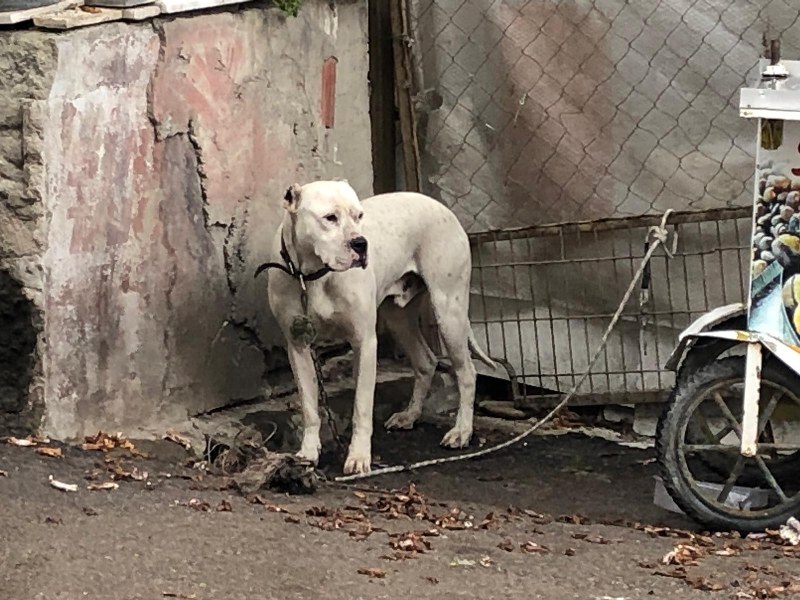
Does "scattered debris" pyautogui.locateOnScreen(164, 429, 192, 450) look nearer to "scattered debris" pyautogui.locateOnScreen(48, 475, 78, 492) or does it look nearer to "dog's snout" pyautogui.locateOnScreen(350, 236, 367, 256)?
"scattered debris" pyautogui.locateOnScreen(48, 475, 78, 492)

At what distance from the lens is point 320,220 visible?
4.99 m

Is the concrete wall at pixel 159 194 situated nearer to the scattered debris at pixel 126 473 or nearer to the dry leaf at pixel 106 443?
the dry leaf at pixel 106 443

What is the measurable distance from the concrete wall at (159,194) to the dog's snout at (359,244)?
65 centimetres

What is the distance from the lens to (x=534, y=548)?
4195 mm

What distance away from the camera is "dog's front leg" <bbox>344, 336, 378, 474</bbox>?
532cm

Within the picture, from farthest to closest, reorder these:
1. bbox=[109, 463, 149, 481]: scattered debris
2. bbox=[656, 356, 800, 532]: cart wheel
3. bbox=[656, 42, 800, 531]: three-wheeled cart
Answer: bbox=[109, 463, 149, 481]: scattered debris → bbox=[656, 356, 800, 532]: cart wheel → bbox=[656, 42, 800, 531]: three-wheeled cart

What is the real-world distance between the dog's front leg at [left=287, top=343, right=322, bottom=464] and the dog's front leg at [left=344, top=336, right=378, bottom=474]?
13 centimetres

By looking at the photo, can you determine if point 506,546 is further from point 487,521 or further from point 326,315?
point 326,315

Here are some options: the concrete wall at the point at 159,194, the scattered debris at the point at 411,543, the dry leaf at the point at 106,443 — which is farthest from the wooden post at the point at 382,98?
the scattered debris at the point at 411,543

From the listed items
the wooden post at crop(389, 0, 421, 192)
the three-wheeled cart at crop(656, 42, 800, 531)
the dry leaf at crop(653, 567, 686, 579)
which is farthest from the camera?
the wooden post at crop(389, 0, 421, 192)

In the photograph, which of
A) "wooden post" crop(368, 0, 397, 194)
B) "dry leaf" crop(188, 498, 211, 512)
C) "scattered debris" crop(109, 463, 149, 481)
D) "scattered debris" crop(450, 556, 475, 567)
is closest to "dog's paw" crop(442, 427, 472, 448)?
"wooden post" crop(368, 0, 397, 194)

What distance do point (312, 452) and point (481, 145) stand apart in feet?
5.15

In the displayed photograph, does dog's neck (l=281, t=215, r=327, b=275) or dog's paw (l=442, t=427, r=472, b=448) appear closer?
dog's neck (l=281, t=215, r=327, b=275)

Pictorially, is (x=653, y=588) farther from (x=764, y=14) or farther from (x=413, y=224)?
(x=764, y=14)
